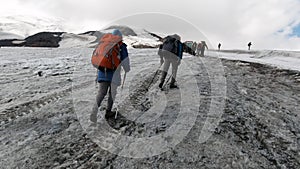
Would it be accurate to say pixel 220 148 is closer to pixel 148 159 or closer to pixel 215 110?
pixel 148 159

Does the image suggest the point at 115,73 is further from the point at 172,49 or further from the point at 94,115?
the point at 172,49

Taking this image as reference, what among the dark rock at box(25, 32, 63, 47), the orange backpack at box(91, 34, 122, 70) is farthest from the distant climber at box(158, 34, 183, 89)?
the dark rock at box(25, 32, 63, 47)

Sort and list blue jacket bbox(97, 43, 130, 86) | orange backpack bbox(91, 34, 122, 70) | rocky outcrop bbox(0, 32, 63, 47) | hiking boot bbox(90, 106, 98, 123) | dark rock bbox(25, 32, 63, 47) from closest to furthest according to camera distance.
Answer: orange backpack bbox(91, 34, 122, 70) → blue jacket bbox(97, 43, 130, 86) → hiking boot bbox(90, 106, 98, 123) → dark rock bbox(25, 32, 63, 47) → rocky outcrop bbox(0, 32, 63, 47)

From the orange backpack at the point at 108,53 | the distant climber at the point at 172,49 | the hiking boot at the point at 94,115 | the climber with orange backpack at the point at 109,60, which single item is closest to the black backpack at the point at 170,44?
the distant climber at the point at 172,49

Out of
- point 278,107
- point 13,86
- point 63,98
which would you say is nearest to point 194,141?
point 278,107

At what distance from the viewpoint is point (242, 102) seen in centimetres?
640

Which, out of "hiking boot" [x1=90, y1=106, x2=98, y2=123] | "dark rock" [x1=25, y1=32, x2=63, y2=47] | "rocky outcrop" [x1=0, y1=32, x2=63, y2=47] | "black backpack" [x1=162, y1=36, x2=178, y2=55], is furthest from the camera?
"rocky outcrop" [x1=0, y1=32, x2=63, y2=47]

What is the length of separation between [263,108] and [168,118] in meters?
2.78

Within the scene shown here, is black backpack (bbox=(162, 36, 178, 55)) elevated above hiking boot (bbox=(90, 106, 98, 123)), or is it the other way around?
black backpack (bbox=(162, 36, 178, 55))

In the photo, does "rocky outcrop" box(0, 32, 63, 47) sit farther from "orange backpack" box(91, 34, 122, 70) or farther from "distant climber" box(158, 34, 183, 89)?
"orange backpack" box(91, 34, 122, 70)

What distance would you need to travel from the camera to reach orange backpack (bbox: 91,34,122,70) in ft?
15.3

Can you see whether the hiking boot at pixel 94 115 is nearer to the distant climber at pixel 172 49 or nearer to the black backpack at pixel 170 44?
the distant climber at pixel 172 49

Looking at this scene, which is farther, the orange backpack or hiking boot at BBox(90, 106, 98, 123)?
hiking boot at BBox(90, 106, 98, 123)

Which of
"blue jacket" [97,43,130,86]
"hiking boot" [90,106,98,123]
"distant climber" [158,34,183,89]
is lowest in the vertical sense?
"hiking boot" [90,106,98,123]
